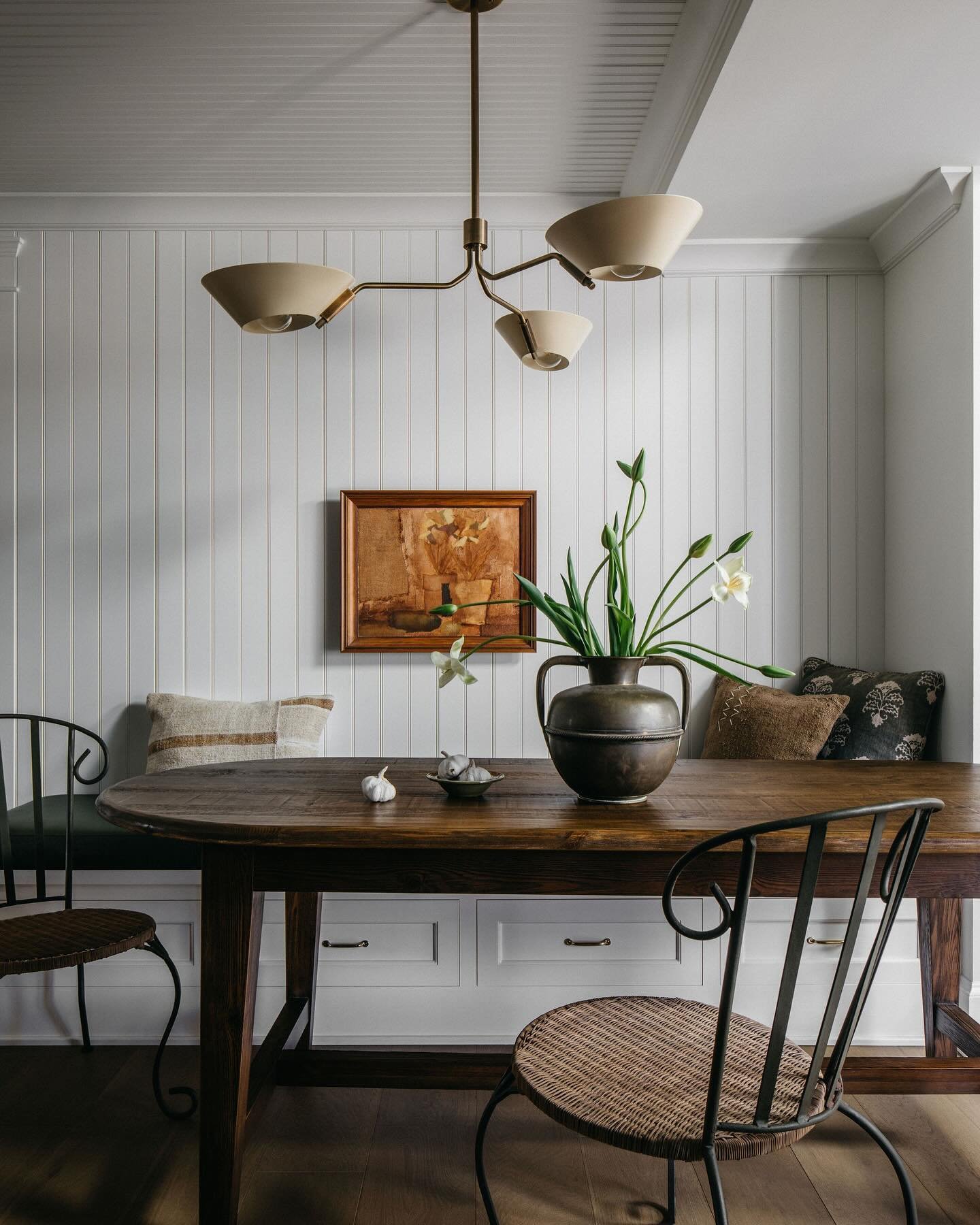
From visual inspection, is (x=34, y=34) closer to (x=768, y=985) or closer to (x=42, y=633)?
(x=42, y=633)

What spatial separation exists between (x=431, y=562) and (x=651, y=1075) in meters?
1.95

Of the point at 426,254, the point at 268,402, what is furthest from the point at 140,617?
the point at 426,254

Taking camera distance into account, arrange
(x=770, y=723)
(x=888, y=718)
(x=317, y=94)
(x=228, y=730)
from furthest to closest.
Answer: (x=228, y=730) < (x=770, y=723) < (x=888, y=718) < (x=317, y=94)

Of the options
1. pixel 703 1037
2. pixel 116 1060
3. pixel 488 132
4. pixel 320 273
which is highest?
pixel 488 132

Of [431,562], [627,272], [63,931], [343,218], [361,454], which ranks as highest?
[343,218]

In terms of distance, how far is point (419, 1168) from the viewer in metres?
1.94

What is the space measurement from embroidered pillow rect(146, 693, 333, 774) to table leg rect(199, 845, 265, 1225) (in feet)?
4.26

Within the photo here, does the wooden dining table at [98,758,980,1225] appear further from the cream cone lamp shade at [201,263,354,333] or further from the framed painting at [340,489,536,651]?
the framed painting at [340,489,536,651]

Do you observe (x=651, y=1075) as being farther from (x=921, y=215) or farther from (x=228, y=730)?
(x=921, y=215)

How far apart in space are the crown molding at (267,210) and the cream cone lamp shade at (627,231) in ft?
4.89

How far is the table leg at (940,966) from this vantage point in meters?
2.26

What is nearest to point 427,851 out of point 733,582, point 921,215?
point 733,582

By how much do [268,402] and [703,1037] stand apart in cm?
240

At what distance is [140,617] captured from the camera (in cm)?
307
